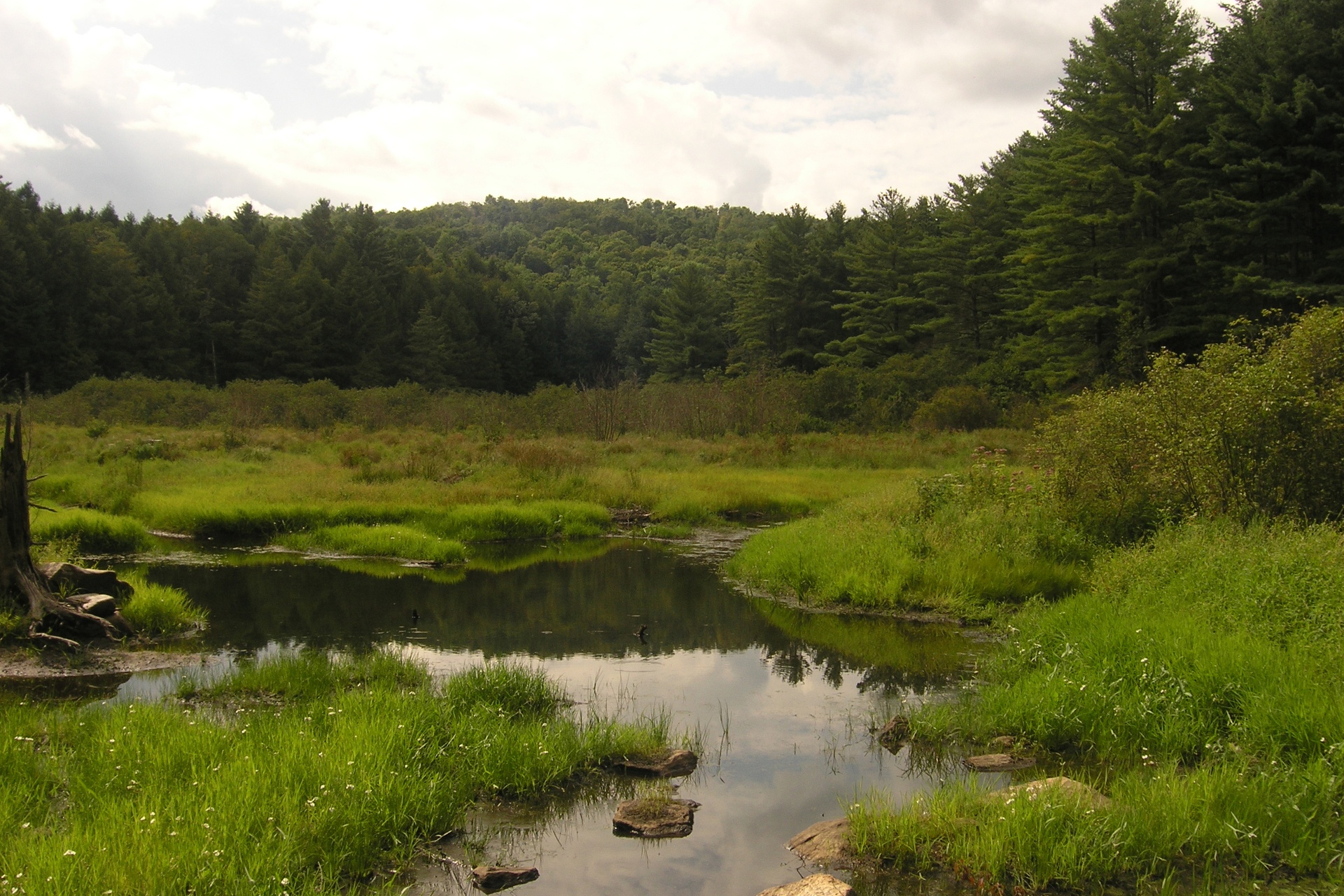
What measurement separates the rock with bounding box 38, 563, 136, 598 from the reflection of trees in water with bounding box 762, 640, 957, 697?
8.64 metres

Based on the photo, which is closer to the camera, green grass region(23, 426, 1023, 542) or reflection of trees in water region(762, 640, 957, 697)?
reflection of trees in water region(762, 640, 957, 697)

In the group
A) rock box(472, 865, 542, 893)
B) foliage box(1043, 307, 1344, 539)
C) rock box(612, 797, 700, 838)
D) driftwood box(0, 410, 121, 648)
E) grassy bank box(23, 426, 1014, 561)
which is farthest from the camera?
grassy bank box(23, 426, 1014, 561)

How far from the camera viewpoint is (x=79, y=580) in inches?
440

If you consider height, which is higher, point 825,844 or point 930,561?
point 930,561

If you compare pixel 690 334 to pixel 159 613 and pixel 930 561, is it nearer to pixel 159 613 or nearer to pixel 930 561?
pixel 930 561

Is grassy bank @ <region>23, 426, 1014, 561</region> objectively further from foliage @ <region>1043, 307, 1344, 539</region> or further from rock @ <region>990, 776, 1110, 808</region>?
rock @ <region>990, 776, 1110, 808</region>

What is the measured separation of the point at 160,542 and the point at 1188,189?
34.4 m

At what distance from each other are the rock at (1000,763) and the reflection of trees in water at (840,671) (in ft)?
7.50

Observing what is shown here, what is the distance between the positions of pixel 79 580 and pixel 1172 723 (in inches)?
485

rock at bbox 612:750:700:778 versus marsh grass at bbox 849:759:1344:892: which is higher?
marsh grass at bbox 849:759:1344:892

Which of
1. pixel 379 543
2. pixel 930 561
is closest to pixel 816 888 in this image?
pixel 930 561

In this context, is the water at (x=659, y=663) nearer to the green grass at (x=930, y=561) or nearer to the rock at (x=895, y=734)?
the rock at (x=895, y=734)

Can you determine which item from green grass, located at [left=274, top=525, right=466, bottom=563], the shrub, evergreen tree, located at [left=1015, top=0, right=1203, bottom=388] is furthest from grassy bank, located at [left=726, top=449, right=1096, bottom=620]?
the shrub

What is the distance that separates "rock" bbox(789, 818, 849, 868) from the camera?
19.7 ft
